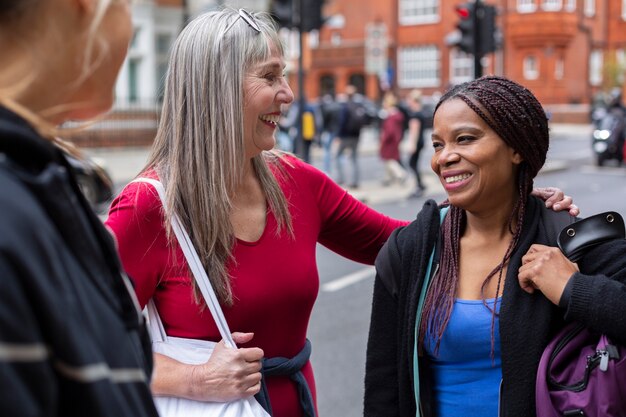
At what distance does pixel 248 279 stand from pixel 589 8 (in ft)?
183

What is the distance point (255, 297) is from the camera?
221 centimetres

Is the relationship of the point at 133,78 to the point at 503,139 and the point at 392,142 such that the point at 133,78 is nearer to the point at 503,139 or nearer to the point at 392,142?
the point at 392,142

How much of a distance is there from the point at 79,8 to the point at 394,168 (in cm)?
1662

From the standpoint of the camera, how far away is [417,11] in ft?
180

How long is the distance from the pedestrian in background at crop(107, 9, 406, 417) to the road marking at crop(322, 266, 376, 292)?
5.96 metres

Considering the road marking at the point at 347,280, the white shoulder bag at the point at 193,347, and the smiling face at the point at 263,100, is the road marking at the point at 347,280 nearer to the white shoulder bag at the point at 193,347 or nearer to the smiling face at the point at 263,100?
the smiling face at the point at 263,100

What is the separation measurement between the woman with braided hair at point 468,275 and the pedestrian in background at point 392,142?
14.6 metres

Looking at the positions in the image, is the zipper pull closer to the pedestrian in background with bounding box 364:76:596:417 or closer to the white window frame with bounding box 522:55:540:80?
the pedestrian in background with bounding box 364:76:596:417

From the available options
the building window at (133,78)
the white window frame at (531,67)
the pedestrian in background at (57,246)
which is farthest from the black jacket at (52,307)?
the white window frame at (531,67)

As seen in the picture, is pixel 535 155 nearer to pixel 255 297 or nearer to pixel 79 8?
pixel 255 297

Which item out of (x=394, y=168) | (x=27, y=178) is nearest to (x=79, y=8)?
(x=27, y=178)

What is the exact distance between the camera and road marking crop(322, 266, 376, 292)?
27.5ft

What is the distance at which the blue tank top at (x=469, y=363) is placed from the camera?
2127 millimetres

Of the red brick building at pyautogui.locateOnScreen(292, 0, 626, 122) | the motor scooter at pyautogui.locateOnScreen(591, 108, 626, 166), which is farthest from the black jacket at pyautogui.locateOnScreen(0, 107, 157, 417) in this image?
the red brick building at pyautogui.locateOnScreen(292, 0, 626, 122)
